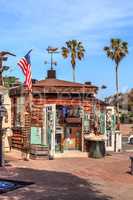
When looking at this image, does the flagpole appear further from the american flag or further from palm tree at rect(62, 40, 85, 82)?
palm tree at rect(62, 40, 85, 82)

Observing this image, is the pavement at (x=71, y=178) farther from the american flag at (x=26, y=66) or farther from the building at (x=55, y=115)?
the american flag at (x=26, y=66)

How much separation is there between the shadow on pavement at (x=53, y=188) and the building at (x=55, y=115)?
37.5ft

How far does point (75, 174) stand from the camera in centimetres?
2909

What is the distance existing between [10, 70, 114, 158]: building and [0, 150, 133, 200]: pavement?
2635mm

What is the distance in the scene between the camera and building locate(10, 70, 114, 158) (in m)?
41.1

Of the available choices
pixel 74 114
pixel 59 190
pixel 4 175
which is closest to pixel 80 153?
pixel 74 114

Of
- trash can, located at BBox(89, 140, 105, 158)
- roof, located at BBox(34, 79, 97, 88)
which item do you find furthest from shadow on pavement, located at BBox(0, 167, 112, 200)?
roof, located at BBox(34, 79, 97, 88)

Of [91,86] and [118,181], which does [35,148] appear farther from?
[118,181]

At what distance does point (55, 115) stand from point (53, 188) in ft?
59.0

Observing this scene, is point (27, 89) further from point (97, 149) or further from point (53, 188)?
point (53, 188)

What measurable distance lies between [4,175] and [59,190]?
193 inches

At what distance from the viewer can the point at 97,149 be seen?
137ft

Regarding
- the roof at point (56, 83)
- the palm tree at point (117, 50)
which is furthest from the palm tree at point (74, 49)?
the roof at point (56, 83)

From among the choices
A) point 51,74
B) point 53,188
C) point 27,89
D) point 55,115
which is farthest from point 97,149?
point 53,188
